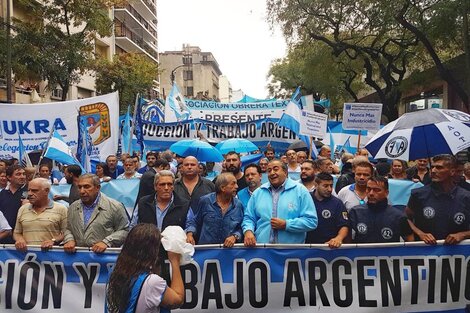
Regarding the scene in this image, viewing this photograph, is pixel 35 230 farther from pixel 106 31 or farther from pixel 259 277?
pixel 106 31

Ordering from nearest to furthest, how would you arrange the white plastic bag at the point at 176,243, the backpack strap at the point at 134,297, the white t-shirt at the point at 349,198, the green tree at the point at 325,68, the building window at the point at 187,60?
the backpack strap at the point at 134,297, the white plastic bag at the point at 176,243, the white t-shirt at the point at 349,198, the green tree at the point at 325,68, the building window at the point at 187,60

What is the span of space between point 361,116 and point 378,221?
659cm

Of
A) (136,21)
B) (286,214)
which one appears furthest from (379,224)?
(136,21)

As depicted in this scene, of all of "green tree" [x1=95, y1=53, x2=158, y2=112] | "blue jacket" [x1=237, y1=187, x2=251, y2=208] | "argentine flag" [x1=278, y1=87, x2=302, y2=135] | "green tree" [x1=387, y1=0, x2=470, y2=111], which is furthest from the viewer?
"green tree" [x1=95, y1=53, x2=158, y2=112]

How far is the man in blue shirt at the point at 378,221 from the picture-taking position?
4484 mm

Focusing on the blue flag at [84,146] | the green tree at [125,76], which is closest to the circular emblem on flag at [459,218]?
the blue flag at [84,146]

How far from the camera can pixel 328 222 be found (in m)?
4.68

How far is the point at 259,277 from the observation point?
4.47 m

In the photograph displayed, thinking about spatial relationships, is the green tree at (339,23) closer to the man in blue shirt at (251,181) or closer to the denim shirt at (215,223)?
the man in blue shirt at (251,181)

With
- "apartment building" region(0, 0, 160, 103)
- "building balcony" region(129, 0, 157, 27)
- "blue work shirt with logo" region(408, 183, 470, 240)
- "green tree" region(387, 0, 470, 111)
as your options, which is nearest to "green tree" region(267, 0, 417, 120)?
"green tree" region(387, 0, 470, 111)

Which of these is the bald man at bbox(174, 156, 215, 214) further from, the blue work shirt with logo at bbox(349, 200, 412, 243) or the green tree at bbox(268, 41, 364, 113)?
the green tree at bbox(268, 41, 364, 113)

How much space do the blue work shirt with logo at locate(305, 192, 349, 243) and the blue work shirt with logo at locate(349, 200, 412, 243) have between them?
11 centimetres

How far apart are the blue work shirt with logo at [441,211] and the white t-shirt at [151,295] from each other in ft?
8.32

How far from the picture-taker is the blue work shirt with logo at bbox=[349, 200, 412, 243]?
448 cm
